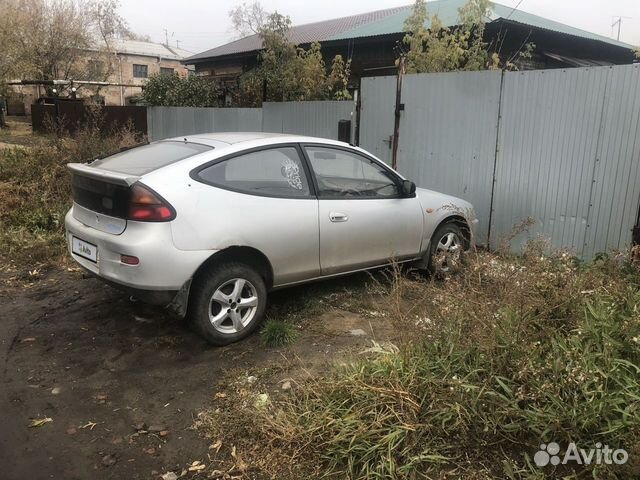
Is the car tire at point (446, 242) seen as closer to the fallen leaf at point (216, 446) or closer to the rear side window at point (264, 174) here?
the rear side window at point (264, 174)

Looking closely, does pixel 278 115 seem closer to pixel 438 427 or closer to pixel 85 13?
pixel 438 427

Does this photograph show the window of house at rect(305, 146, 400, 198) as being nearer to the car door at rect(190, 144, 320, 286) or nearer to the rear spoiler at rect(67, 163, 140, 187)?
the car door at rect(190, 144, 320, 286)

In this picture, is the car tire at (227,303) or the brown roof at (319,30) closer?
the car tire at (227,303)

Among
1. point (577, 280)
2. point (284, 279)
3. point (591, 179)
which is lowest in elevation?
point (284, 279)

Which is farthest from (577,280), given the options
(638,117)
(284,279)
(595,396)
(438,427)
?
(638,117)

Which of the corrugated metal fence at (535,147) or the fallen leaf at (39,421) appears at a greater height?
the corrugated metal fence at (535,147)

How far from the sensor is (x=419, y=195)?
18.2 feet

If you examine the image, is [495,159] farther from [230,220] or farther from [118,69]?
[118,69]

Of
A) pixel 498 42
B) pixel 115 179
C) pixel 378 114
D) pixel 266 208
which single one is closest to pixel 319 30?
pixel 498 42

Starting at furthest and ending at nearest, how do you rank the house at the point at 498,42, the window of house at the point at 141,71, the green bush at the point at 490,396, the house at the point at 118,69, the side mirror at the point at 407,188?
1. the window of house at the point at 141,71
2. the house at the point at 118,69
3. the house at the point at 498,42
4. the side mirror at the point at 407,188
5. the green bush at the point at 490,396

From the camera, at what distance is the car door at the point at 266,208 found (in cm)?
404

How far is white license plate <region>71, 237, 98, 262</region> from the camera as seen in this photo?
414 centimetres

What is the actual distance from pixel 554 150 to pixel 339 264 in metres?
3.06

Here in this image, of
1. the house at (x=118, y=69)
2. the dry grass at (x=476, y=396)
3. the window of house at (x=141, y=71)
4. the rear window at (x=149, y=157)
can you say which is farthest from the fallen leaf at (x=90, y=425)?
the window of house at (x=141, y=71)
